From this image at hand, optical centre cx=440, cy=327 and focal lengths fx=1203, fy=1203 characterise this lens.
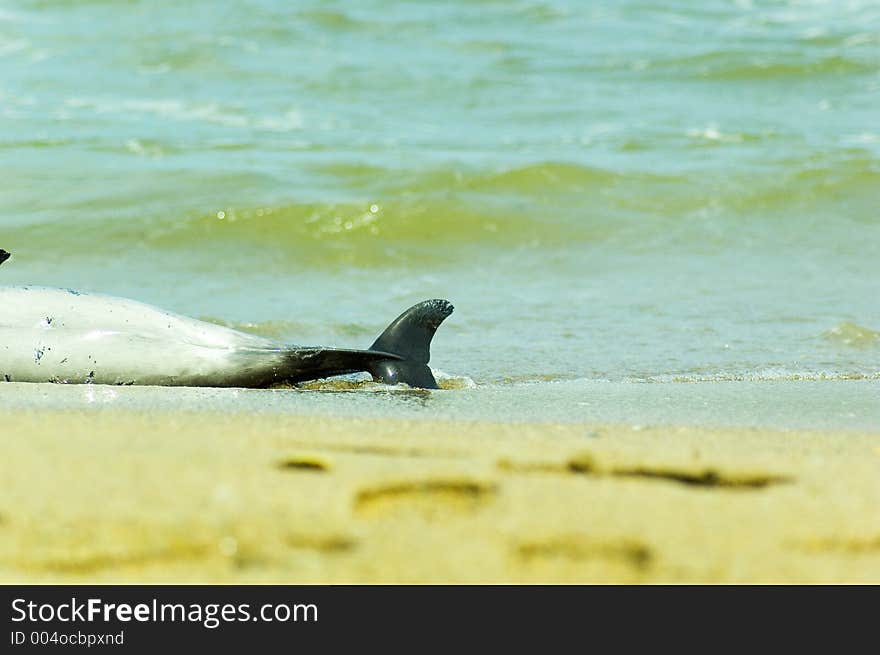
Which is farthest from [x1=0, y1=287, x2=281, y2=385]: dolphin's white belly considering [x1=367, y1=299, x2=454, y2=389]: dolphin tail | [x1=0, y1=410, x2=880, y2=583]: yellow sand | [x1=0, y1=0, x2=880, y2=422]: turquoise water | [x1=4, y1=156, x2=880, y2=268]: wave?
[x1=4, y1=156, x2=880, y2=268]: wave

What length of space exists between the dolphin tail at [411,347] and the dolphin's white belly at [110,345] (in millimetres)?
419

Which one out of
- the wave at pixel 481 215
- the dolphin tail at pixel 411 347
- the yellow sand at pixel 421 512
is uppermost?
the yellow sand at pixel 421 512

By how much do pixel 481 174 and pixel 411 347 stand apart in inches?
229

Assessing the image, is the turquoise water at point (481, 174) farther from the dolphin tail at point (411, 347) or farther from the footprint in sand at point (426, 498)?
the footprint in sand at point (426, 498)

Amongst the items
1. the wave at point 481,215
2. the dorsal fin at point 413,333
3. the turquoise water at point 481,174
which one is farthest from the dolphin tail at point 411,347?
the wave at point 481,215

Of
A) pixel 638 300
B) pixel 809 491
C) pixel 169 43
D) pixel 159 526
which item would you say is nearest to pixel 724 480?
pixel 809 491

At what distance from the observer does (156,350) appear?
452 centimetres

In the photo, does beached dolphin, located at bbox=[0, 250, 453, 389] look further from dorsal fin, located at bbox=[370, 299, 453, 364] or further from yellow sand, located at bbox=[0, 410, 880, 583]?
yellow sand, located at bbox=[0, 410, 880, 583]

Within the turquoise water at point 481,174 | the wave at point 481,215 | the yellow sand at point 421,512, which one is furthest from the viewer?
the wave at point 481,215

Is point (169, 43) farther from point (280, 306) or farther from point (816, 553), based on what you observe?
point (816, 553)

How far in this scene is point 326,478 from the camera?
98.8 inches

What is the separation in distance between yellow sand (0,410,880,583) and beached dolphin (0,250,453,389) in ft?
4.94

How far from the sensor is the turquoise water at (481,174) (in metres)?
6.38

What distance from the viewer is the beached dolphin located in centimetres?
446
